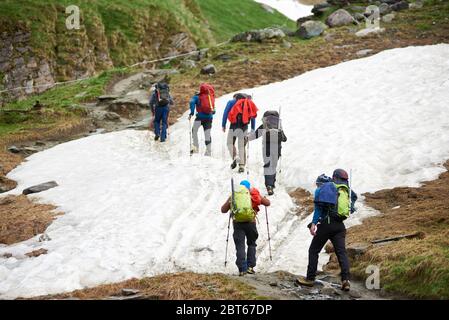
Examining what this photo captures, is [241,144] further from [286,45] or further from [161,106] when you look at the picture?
[286,45]

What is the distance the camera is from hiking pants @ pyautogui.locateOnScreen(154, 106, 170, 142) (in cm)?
2341

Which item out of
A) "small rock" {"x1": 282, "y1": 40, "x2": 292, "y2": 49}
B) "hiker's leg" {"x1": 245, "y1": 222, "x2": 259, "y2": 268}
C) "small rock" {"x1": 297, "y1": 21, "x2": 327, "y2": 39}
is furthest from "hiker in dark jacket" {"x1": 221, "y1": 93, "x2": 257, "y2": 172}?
"small rock" {"x1": 297, "y1": 21, "x2": 327, "y2": 39}

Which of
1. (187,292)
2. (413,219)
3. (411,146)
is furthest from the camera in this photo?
(411,146)

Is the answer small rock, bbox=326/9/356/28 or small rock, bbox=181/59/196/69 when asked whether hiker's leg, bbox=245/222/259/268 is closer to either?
small rock, bbox=181/59/196/69

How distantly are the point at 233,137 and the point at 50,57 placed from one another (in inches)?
1014

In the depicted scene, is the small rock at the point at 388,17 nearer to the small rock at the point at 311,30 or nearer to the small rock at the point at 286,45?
the small rock at the point at 311,30

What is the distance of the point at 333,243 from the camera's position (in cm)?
1167

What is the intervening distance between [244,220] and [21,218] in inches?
278

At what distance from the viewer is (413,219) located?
14.0m

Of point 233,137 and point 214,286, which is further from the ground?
point 233,137

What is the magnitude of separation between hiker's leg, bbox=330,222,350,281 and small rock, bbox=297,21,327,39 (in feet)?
97.5

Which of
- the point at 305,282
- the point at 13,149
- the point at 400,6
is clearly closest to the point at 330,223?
the point at 305,282
